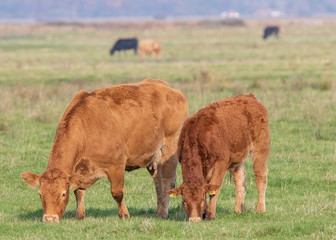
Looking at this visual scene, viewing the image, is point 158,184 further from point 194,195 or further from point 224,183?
point 224,183

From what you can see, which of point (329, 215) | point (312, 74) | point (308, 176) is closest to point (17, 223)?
point (329, 215)

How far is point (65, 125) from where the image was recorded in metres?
8.06

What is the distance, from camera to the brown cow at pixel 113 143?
7.68 metres

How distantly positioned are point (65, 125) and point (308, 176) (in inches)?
188

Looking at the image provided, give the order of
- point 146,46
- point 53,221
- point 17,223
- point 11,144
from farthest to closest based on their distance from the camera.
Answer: point 146,46, point 11,144, point 17,223, point 53,221

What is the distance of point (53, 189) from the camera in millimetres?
7527

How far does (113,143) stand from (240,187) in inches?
78.6

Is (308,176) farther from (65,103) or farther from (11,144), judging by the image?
(65,103)

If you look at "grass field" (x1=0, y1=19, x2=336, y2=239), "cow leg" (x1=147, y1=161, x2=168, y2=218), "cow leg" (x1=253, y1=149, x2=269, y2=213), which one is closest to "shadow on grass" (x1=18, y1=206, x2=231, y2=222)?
"grass field" (x1=0, y1=19, x2=336, y2=239)

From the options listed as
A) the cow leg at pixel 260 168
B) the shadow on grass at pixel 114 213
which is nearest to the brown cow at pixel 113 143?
the shadow on grass at pixel 114 213

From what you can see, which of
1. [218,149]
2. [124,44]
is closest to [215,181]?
[218,149]

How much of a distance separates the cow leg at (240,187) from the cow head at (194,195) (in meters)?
1.31

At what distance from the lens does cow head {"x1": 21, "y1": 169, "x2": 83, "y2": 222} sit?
24.7ft

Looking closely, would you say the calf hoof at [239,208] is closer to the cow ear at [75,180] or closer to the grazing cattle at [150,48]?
the cow ear at [75,180]
